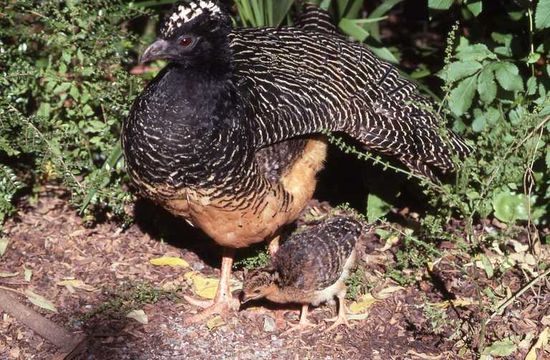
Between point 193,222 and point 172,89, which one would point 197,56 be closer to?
point 172,89

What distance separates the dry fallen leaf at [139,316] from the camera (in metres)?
5.34

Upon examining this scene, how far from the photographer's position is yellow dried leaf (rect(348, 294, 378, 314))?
18.3 ft

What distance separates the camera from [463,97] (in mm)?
5582

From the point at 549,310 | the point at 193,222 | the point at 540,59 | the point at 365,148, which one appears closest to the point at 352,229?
the point at 365,148

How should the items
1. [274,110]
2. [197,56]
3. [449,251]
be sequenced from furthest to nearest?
[449,251], [274,110], [197,56]

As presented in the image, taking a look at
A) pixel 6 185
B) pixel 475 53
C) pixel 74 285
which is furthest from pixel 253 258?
pixel 475 53

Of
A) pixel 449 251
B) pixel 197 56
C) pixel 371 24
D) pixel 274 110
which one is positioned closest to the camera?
pixel 197 56

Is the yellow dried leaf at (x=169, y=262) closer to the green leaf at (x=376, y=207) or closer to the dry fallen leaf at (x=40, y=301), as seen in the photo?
the dry fallen leaf at (x=40, y=301)

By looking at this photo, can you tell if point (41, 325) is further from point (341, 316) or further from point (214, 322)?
point (341, 316)

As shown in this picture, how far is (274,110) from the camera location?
201 inches

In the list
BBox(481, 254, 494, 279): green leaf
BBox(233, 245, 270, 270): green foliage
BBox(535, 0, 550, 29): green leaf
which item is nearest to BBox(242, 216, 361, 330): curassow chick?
BBox(233, 245, 270, 270): green foliage

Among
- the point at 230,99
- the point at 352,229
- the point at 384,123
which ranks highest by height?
the point at 230,99

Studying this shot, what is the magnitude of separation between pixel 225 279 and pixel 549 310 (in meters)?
1.94

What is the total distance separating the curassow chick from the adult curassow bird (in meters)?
0.19
